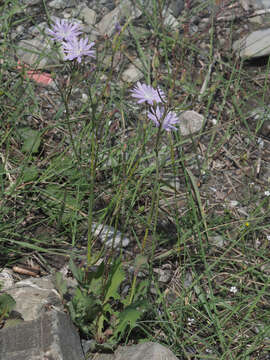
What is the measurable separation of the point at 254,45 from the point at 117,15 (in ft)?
2.73

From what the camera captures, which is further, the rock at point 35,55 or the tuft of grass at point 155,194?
the rock at point 35,55

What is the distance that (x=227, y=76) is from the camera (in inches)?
100

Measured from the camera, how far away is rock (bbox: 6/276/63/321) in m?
1.42

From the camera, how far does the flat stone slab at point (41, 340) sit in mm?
1239

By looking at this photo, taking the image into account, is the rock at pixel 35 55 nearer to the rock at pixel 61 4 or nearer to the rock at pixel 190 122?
the rock at pixel 61 4

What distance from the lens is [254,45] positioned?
2623mm

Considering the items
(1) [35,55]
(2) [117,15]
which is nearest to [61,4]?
(2) [117,15]

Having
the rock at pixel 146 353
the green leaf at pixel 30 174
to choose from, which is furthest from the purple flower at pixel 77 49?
the rock at pixel 146 353

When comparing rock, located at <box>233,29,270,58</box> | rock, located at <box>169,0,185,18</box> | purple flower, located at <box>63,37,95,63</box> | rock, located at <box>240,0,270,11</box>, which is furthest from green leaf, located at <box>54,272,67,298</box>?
rock, located at <box>240,0,270,11</box>

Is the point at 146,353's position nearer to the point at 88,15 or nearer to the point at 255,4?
the point at 88,15

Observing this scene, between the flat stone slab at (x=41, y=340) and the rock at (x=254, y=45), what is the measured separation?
1865 mm

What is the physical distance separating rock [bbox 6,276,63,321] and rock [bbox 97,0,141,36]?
5.19 ft

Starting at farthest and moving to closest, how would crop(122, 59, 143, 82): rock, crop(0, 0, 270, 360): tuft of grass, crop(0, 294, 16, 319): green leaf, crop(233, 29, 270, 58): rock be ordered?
crop(233, 29, 270, 58): rock, crop(122, 59, 143, 82): rock, crop(0, 0, 270, 360): tuft of grass, crop(0, 294, 16, 319): green leaf

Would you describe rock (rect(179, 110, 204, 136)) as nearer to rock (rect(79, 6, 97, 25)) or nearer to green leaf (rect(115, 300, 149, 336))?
rock (rect(79, 6, 97, 25))
